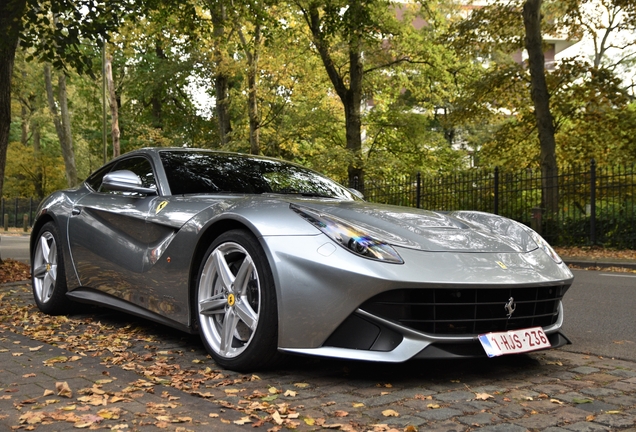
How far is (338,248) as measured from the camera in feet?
11.6

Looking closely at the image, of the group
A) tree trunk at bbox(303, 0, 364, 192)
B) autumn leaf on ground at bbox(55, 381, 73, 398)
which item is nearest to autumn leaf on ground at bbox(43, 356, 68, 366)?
autumn leaf on ground at bbox(55, 381, 73, 398)

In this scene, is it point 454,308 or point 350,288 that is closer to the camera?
point 350,288

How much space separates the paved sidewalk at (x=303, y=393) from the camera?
9.53 feet

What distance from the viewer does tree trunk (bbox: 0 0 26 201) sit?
9516 millimetres

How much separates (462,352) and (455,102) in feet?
64.2

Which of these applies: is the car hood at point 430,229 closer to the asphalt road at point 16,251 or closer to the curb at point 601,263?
the curb at point 601,263

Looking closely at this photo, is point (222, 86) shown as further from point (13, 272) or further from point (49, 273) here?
point (49, 273)

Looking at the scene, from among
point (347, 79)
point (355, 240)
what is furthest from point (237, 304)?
point (347, 79)

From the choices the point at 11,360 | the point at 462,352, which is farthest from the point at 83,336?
the point at 462,352

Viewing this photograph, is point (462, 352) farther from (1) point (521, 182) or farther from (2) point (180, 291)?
(1) point (521, 182)

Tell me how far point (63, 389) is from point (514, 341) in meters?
2.25

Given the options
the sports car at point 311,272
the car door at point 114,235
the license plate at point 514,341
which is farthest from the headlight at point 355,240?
the car door at point 114,235

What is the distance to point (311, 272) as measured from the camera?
350 centimetres

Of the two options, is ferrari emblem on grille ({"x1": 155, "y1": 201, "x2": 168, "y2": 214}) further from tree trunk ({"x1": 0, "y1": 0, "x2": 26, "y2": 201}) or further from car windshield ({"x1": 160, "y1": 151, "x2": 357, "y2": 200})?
tree trunk ({"x1": 0, "y1": 0, "x2": 26, "y2": 201})
